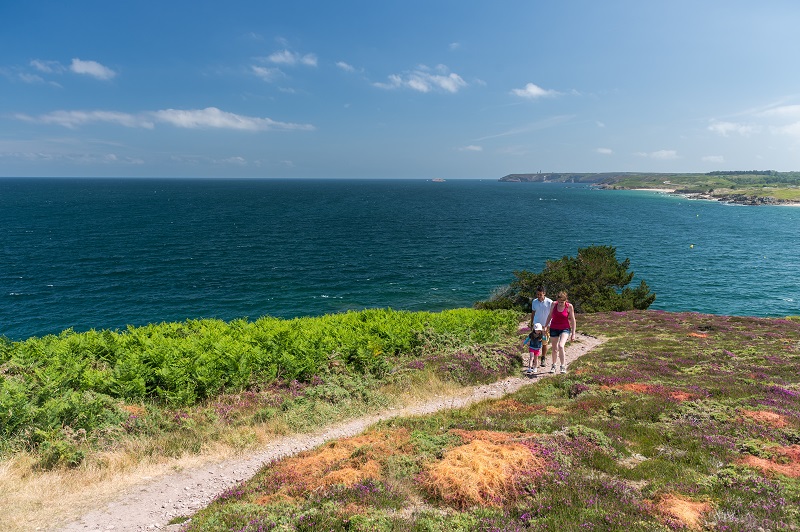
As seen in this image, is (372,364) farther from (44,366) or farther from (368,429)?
(44,366)

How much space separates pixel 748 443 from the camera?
9344 mm

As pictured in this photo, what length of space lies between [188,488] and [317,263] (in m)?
62.6

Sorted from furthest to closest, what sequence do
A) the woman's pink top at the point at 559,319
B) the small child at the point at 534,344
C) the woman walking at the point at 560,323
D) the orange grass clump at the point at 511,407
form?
1. the small child at the point at 534,344
2. the woman's pink top at the point at 559,319
3. the woman walking at the point at 560,323
4. the orange grass clump at the point at 511,407

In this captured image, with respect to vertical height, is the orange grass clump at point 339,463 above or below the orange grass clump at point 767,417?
below

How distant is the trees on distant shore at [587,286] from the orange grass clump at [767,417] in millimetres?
30692

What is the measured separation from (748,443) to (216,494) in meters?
12.3

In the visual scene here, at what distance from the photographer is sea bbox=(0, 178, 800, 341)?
49562mm

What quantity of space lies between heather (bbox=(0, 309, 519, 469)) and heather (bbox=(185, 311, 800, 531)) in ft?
11.4

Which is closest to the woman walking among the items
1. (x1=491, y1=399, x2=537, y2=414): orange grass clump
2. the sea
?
(x1=491, y1=399, x2=537, y2=414): orange grass clump

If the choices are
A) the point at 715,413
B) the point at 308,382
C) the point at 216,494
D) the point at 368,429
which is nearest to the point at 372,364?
the point at 308,382

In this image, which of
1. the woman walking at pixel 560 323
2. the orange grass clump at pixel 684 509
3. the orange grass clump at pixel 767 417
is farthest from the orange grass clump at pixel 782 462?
the woman walking at pixel 560 323

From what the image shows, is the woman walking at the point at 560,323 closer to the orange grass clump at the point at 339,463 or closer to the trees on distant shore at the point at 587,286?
the orange grass clump at the point at 339,463

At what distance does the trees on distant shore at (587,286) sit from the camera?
42094 millimetres

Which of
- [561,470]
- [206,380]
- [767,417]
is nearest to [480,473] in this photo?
[561,470]
